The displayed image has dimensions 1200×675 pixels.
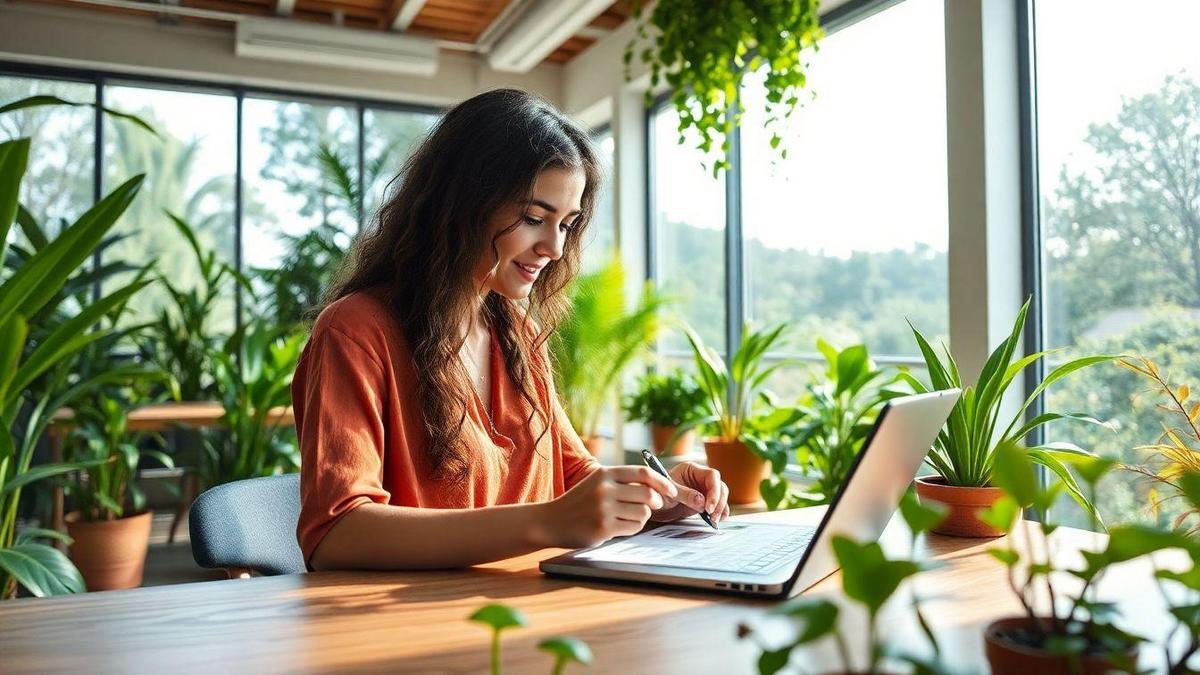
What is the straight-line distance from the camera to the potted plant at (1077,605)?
0.44 meters

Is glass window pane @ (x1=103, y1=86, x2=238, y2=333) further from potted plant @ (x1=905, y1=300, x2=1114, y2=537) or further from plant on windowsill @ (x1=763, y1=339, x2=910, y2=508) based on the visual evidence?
potted plant @ (x1=905, y1=300, x2=1114, y2=537)

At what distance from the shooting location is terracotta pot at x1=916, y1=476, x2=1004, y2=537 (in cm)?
132

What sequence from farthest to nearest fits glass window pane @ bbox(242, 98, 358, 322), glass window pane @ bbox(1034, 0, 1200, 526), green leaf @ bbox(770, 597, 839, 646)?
1. glass window pane @ bbox(242, 98, 358, 322)
2. glass window pane @ bbox(1034, 0, 1200, 526)
3. green leaf @ bbox(770, 597, 839, 646)

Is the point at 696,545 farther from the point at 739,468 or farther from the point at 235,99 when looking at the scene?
the point at 235,99

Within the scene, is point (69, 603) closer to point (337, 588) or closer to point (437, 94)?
point (337, 588)

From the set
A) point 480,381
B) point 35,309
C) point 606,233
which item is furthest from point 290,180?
point 480,381

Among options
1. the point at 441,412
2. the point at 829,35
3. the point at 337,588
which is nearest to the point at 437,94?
the point at 829,35

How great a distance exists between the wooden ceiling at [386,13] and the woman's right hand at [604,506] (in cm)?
406

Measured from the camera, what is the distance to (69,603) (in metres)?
0.98

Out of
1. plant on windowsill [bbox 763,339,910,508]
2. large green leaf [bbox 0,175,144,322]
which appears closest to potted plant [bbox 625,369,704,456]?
plant on windowsill [bbox 763,339,910,508]

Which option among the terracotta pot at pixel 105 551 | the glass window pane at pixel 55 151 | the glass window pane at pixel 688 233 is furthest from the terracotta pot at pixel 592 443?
the glass window pane at pixel 55 151

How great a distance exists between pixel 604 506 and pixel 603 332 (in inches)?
133

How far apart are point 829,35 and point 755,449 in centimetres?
180

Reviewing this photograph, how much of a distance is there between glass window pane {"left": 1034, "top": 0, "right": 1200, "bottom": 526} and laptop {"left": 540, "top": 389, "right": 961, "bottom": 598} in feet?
5.31
